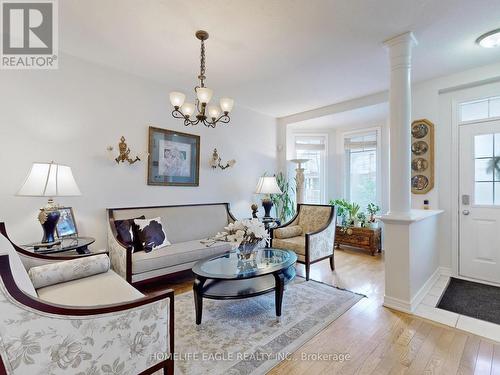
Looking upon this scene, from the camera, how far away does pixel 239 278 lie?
209cm

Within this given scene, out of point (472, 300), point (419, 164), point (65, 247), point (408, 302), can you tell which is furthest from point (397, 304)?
point (65, 247)

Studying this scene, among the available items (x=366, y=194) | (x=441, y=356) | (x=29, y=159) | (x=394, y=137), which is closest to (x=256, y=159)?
(x=366, y=194)

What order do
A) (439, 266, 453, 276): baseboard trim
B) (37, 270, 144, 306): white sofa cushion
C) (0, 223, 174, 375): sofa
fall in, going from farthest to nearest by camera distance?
(439, 266, 453, 276): baseboard trim, (37, 270, 144, 306): white sofa cushion, (0, 223, 174, 375): sofa

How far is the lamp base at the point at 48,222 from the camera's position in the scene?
2.30 metres

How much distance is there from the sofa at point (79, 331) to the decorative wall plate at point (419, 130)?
12.6 ft

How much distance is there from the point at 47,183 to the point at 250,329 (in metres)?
2.25

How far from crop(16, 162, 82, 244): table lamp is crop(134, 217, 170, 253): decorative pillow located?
2.75 ft

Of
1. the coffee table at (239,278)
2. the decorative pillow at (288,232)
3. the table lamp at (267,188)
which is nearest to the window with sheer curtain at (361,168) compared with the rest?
the table lamp at (267,188)

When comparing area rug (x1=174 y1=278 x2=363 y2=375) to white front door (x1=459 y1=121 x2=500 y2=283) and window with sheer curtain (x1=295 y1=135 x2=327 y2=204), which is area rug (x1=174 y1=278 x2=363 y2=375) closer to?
white front door (x1=459 y1=121 x2=500 y2=283)

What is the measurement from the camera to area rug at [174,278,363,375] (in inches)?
67.3

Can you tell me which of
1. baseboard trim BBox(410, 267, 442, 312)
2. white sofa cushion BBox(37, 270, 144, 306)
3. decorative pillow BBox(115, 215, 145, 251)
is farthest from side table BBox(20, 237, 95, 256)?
baseboard trim BBox(410, 267, 442, 312)

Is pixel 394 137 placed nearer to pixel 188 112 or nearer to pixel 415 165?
pixel 415 165

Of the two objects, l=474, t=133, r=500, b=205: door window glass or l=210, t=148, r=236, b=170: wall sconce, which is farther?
l=210, t=148, r=236, b=170: wall sconce

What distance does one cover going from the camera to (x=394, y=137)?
8.31 ft
